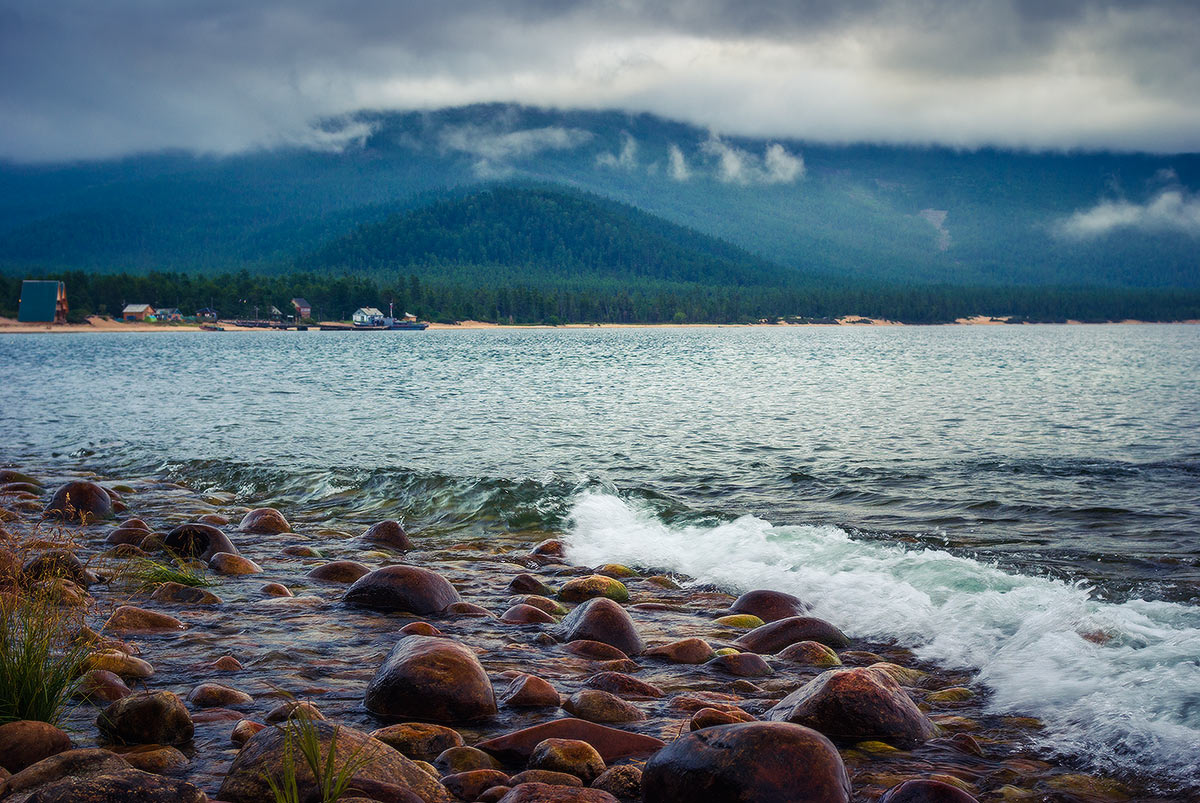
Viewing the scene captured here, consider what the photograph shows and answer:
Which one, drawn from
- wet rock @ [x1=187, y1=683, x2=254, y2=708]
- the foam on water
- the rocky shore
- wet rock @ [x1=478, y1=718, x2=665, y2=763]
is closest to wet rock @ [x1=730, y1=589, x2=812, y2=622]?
the rocky shore

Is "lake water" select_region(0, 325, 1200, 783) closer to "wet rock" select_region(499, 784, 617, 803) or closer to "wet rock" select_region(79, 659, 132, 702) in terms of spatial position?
"wet rock" select_region(499, 784, 617, 803)

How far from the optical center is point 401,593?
31.5 ft

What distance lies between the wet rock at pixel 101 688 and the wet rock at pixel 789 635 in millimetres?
5478

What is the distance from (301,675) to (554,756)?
9.81 ft

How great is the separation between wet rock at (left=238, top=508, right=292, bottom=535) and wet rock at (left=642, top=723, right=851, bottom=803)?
35.2 ft

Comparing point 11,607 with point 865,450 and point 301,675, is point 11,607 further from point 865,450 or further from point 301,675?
point 865,450

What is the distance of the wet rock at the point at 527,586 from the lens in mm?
10820

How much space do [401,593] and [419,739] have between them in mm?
3793

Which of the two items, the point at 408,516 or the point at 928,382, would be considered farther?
the point at 928,382

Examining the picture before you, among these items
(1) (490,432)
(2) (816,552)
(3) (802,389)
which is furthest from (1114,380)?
(2) (816,552)

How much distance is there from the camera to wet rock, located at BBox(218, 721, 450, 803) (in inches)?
193

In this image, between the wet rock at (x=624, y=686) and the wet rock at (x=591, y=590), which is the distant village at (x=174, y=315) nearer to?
the wet rock at (x=591, y=590)

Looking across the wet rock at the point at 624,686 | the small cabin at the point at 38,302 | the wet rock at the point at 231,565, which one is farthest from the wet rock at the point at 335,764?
the small cabin at the point at 38,302

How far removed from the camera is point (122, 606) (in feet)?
28.7
